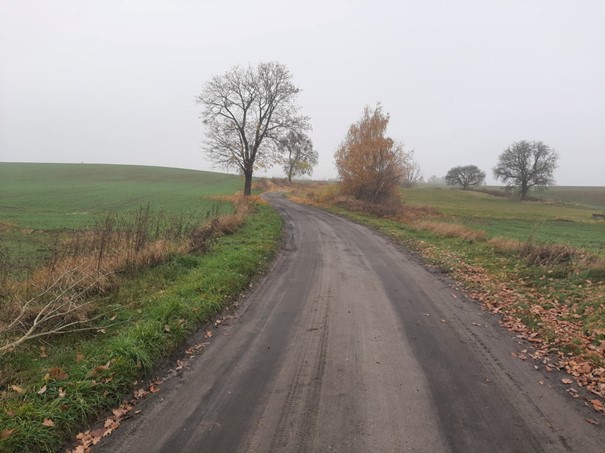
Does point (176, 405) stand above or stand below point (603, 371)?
below

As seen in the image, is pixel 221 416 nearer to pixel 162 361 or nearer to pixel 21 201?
pixel 162 361

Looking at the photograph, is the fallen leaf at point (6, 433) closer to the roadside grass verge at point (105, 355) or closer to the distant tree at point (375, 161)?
the roadside grass verge at point (105, 355)

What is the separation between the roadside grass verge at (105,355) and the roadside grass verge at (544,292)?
5.71 meters

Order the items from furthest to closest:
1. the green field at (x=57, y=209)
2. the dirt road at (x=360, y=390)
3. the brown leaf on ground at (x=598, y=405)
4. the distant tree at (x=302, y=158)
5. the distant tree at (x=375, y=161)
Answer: the distant tree at (x=302, y=158) < the distant tree at (x=375, y=161) < the green field at (x=57, y=209) < the brown leaf on ground at (x=598, y=405) < the dirt road at (x=360, y=390)

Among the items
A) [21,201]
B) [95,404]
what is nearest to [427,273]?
[95,404]

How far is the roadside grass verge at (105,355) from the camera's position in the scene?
3.67 meters

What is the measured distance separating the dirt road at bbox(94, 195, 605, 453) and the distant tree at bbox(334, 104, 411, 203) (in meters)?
23.7

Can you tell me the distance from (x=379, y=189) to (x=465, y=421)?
27.7 m

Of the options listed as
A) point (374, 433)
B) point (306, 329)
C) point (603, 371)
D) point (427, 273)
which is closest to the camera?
point (374, 433)

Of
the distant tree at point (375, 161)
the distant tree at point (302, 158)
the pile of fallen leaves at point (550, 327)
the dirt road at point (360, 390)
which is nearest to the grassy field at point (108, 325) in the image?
the dirt road at point (360, 390)

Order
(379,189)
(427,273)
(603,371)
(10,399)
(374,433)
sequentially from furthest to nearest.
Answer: (379,189) → (427,273) → (603,371) → (10,399) → (374,433)

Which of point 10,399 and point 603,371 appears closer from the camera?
point 10,399

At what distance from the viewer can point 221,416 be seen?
3908mm

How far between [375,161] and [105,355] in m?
28.0
